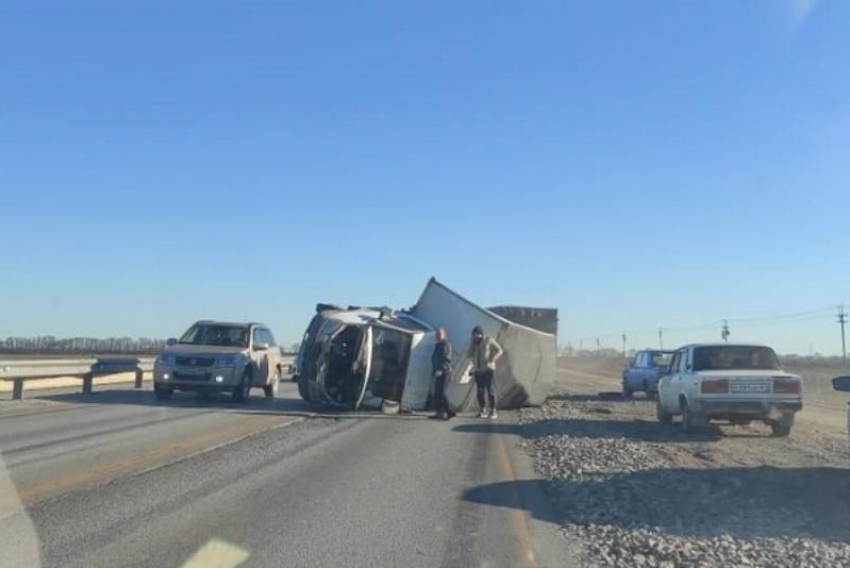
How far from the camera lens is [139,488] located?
9461 millimetres

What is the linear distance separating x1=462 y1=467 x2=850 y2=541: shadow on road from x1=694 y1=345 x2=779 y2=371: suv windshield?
533 centimetres

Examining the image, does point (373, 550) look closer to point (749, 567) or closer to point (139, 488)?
point (749, 567)

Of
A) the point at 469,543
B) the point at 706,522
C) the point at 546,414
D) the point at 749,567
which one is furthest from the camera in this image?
the point at 546,414

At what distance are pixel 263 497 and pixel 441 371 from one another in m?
10.9

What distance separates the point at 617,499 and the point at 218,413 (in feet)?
37.3

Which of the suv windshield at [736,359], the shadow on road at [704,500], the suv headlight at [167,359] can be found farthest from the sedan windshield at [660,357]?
the shadow on road at [704,500]

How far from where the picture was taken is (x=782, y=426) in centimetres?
1708

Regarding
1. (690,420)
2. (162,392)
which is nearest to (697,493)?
(690,420)

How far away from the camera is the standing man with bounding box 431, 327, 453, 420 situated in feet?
65.4

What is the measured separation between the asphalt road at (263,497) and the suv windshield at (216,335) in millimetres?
6919

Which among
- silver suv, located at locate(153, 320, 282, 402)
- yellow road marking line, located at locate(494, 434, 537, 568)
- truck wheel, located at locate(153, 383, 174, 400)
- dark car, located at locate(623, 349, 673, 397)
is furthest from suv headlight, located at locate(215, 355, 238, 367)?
dark car, located at locate(623, 349, 673, 397)

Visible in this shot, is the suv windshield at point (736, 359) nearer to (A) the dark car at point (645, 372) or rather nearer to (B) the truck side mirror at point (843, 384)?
(B) the truck side mirror at point (843, 384)

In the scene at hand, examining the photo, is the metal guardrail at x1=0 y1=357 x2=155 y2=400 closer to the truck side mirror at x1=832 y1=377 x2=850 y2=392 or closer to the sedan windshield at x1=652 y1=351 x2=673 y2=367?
the sedan windshield at x1=652 y1=351 x2=673 y2=367

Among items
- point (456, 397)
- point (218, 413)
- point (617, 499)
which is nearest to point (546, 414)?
point (456, 397)
